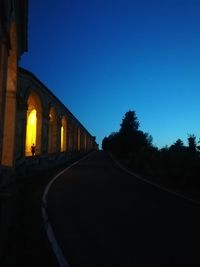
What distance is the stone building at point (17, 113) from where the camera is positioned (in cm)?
1280

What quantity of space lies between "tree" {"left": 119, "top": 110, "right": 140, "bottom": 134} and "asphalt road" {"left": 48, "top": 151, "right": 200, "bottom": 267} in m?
67.2

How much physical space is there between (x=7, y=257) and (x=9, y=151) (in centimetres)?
1157

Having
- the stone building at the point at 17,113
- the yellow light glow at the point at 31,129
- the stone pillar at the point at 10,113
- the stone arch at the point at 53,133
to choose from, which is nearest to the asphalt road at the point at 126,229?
the stone building at the point at 17,113

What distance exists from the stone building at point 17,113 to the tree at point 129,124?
121 feet

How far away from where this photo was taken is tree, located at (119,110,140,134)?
83681 mm

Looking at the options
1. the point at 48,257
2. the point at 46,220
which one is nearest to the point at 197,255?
the point at 48,257

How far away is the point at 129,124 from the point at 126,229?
7547 cm

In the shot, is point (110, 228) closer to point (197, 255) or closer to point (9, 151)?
point (197, 255)

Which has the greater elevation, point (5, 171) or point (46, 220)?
point (5, 171)

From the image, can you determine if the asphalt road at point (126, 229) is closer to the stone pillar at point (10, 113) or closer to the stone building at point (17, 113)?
the stone building at point (17, 113)

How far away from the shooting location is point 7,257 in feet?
23.7

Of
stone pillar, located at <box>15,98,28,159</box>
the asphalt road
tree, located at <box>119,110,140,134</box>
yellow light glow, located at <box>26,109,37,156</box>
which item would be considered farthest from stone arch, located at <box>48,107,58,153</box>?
tree, located at <box>119,110,140,134</box>

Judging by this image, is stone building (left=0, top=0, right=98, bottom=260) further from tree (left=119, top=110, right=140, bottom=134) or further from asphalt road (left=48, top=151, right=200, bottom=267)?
tree (left=119, top=110, right=140, bottom=134)

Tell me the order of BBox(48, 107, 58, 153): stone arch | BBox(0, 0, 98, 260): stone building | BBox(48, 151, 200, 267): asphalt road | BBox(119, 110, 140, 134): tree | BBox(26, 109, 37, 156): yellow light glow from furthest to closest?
BBox(119, 110, 140, 134): tree
BBox(26, 109, 37, 156): yellow light glow
BBox(48, 107, 58, 153): stone arch
BBox(0, 0, 98, 260): stone building
BBox(48, 151, 200, 267): asphalt road
